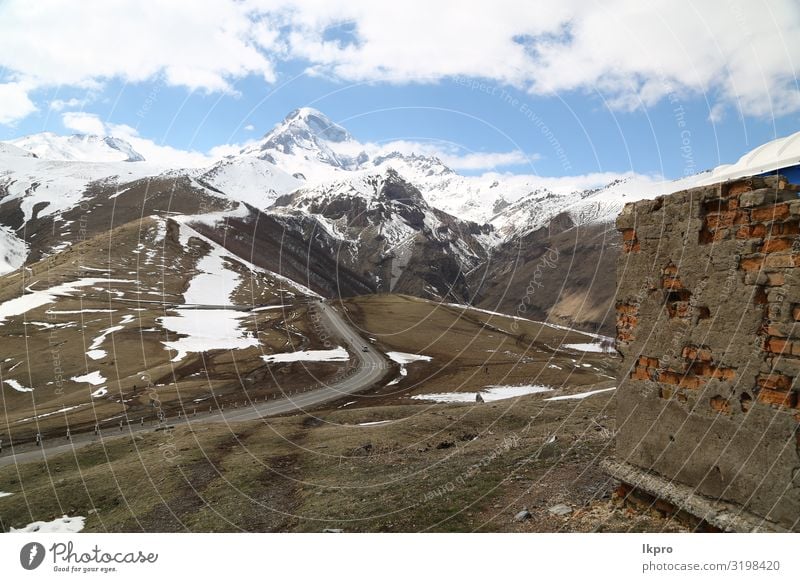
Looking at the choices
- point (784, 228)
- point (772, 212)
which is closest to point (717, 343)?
point (784, 228)

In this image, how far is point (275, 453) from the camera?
22.5 m

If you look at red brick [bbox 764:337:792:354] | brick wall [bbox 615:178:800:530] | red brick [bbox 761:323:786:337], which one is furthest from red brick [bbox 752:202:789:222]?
red brick [bbox 764:337:792:354]

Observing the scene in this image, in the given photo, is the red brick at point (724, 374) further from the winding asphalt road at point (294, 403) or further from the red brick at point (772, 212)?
the winding asphalt road at point (294, 403)

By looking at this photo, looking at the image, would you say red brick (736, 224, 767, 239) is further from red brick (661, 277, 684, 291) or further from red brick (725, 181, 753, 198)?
red brick (661, 277, 684, 291)

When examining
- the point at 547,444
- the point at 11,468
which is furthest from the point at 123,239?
the point at 547,444

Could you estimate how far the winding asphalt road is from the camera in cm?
3350

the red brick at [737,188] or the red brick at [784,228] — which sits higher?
the red brick at [737,188]

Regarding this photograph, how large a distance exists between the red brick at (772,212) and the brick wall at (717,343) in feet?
0.04

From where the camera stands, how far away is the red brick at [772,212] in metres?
7.50

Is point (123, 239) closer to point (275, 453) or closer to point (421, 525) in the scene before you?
Answer: point (275, 453)

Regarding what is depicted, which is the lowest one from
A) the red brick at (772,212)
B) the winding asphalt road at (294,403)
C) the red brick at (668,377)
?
the winding asphalt road at (294,403)

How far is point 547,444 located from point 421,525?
23.9 feet
